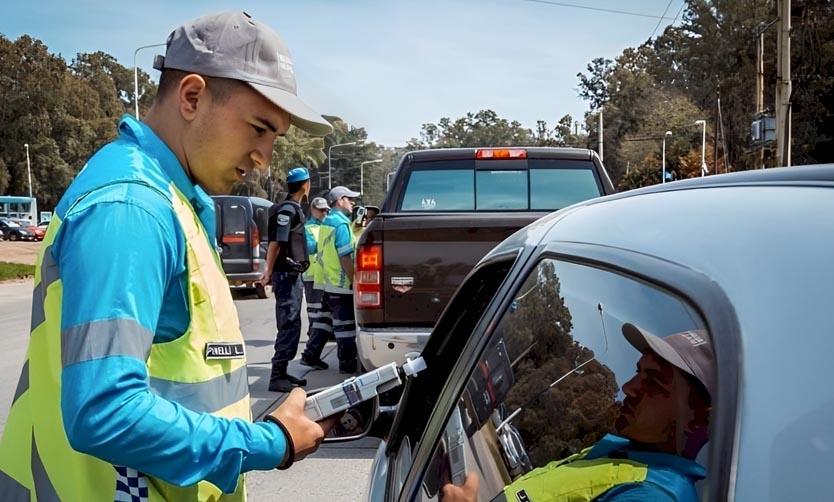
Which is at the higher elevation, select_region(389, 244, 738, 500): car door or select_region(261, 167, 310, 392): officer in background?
select_region(389, 244, 738, 500): car door

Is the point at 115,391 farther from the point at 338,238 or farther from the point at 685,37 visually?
the point at 685,37

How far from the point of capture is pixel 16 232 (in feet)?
162

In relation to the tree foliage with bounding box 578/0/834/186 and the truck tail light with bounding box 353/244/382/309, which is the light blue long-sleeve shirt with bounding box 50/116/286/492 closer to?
the truck tail light with bounding box 353/244/382/309

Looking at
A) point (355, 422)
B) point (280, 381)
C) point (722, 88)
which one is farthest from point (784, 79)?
point (722, 88)

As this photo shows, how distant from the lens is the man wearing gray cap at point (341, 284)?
7363 mm

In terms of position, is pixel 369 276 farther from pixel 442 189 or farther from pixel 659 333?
→ pixel 659 333

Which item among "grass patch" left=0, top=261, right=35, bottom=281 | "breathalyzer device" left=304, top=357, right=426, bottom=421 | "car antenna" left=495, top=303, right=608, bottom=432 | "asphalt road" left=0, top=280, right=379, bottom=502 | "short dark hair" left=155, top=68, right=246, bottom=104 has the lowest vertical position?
"grass patch" left=0, top=261, right=35, bottom=281

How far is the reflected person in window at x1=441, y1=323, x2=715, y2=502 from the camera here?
0.90 metres

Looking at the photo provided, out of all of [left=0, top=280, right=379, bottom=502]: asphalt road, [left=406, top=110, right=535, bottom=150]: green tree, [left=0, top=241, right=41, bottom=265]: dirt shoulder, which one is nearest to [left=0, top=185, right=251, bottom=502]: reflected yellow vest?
[left=0, top=280, right=379, bottom=502]: asphalt road

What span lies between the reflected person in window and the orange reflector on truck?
5.78 meters

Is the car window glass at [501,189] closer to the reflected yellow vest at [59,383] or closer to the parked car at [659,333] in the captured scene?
the parked car at [659,333]

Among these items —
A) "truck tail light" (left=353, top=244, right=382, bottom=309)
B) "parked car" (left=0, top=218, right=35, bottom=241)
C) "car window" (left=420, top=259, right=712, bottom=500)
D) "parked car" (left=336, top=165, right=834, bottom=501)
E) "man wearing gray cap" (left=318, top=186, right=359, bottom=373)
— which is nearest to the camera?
"parked car" (left=336, top=165, right=834, bottom=501)

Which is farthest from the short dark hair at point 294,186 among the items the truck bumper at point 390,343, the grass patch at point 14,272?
the grass patch at point 14,272

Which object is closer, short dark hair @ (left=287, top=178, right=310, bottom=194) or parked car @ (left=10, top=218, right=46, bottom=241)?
short dark hair @ (left=287, top=178, right=310, bottom=194)
